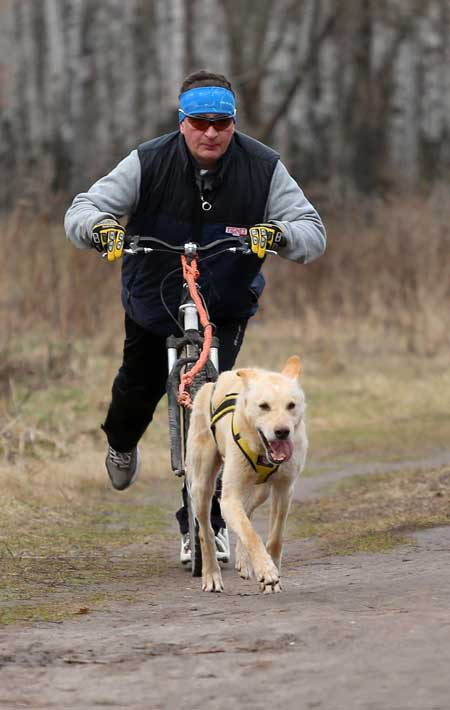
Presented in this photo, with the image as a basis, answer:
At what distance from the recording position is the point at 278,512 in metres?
6.01

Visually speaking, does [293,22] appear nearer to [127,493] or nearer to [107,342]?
[107,342]

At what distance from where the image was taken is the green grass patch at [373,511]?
737cm

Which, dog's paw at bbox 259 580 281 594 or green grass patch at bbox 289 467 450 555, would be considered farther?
green grass patch at bbox 289 467 450 555

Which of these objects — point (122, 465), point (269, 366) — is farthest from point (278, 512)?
point (269, 366)

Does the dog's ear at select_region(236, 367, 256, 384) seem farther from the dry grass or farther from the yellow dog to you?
the dry grass

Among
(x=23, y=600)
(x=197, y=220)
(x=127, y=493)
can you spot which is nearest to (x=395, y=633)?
(x=23, y=600)

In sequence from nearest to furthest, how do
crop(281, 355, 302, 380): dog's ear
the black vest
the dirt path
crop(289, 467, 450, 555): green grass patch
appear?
1. the dirt path
2. crop(281, 355, 302, 380): dog's ear
3. the black vest
4. crop(289, 467, 450, 555): green grass patch

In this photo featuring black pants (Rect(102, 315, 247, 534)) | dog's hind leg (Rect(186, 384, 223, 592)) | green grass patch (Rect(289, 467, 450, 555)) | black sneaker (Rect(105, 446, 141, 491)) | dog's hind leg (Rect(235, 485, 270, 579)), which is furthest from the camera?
black sneaker (Rect(105, 446, 141, 491))

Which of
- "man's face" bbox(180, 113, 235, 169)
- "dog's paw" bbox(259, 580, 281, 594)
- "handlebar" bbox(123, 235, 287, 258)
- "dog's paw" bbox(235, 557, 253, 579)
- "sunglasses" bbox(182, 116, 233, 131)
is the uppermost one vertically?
"sunglasses" bbox(182, 116, 233, 131)

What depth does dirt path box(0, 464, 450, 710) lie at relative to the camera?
4.06m

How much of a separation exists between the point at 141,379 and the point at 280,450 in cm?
208

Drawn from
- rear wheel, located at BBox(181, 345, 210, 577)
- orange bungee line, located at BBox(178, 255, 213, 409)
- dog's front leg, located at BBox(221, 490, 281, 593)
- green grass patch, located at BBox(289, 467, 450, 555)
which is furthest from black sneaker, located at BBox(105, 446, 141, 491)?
dog's front leg, located at BBox(221, 490, 281, 593)

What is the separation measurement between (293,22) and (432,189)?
207 inches

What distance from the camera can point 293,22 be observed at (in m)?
23.1
